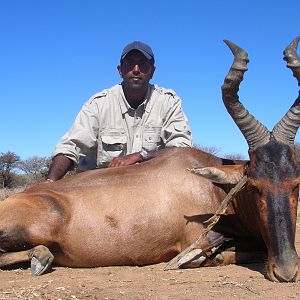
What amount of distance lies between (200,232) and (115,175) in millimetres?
1123

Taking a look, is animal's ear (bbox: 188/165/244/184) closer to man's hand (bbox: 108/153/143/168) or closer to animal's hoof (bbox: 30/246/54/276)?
animal's hoof (bbox: 30/246/54/276)

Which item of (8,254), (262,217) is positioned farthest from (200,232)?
(8,254)

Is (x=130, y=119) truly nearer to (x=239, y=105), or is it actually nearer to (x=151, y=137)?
(x=151, y=137)

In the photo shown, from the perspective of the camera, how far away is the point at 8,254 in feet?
18.6

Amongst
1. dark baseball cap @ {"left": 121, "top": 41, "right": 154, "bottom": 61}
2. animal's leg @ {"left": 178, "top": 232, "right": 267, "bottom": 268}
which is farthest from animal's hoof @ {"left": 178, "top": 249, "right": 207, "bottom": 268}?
dark baseball cap @ {"left": 121, "top": 41, "right": 154, "bottom": 61}

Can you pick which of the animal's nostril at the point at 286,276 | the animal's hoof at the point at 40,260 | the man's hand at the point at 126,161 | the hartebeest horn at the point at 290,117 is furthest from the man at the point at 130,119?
the animal's nostril at the point at 286,276

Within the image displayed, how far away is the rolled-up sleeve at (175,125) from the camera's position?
26.2ft

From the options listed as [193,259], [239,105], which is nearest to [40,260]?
[193,259]

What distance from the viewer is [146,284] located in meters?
4.76

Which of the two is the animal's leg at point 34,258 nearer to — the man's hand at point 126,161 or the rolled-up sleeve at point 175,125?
the man's hand at point 126,161

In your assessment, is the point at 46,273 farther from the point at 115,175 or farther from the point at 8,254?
the point at 115,175

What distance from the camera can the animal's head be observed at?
15.4 feet

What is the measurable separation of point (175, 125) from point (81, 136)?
1.31 m

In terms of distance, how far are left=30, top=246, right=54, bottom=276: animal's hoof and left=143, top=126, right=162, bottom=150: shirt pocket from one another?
114 inches
